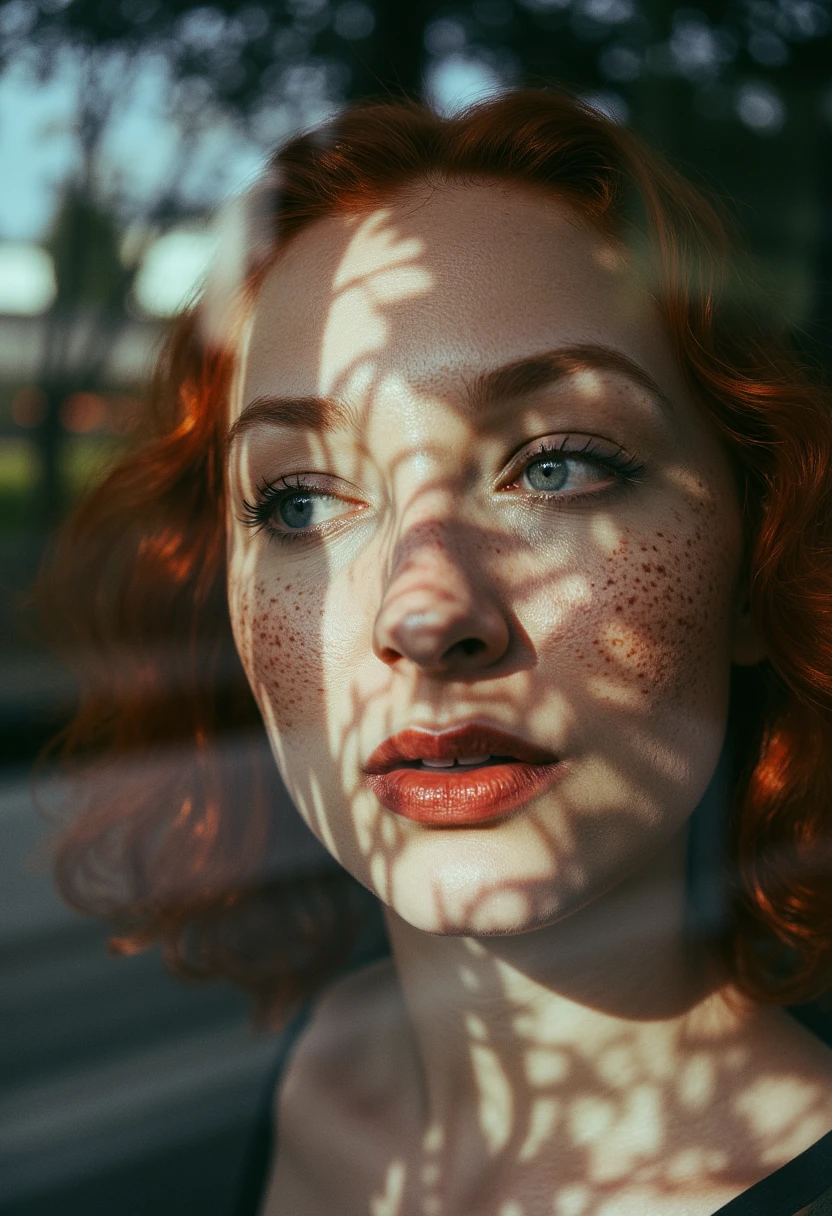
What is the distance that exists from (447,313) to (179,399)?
66 cm

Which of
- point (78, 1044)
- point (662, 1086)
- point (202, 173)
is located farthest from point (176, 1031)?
point (202, 173)

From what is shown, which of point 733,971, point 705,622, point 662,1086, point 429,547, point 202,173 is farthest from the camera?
point 202,173

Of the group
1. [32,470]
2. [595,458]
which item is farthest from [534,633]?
[32,470]

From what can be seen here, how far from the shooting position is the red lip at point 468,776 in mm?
1224

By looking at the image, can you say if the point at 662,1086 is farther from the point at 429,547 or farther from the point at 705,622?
the point at 429,547

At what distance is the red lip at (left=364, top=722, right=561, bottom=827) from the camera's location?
1.22 meters

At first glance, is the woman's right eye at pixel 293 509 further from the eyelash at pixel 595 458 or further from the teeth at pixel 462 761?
the teeth at pixel 462 761

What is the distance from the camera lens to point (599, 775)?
1.26m

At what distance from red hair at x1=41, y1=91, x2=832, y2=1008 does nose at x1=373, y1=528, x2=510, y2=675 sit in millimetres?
474

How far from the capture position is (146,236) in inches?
77.6

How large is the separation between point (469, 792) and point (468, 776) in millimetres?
20

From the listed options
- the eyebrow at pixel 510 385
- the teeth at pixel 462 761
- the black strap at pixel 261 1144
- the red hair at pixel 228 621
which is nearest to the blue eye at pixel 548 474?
the eyebrow at pixel 510 385

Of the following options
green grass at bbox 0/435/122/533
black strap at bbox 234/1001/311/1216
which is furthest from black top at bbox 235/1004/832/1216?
green grass at bbox 0/435/122/533

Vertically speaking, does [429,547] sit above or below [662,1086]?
above
